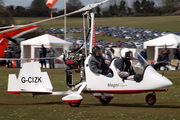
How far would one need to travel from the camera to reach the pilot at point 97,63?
859cm

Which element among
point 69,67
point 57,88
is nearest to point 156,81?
point 69,67

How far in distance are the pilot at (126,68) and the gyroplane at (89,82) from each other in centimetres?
9

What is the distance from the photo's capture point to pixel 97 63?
869cm

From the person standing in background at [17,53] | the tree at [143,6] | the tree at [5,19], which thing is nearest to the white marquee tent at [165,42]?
the person standing in background at [17,53]

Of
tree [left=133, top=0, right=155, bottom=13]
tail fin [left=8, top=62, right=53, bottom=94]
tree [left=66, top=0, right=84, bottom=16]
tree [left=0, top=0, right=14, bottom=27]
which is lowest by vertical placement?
tail fin [left=8, top=62, right=53, bottom=94]

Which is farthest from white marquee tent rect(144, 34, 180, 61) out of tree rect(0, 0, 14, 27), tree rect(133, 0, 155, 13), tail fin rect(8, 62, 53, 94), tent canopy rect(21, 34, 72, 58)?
tree rect(133, 0, 155, 13)

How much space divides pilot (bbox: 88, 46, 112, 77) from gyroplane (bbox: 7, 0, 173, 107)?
11cm

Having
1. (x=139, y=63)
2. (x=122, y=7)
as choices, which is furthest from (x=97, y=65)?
(x=122, y=7)

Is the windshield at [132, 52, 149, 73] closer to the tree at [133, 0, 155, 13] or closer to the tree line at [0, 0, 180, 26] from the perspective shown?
the tree line at [0, 0, 180, 26]

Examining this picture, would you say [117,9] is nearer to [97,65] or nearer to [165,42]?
[165,42]

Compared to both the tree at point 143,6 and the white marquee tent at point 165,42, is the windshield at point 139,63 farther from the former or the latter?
the tree at point 143,6

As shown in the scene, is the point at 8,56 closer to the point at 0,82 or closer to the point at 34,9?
the point at 0,82

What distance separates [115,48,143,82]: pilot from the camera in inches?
330

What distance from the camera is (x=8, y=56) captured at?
25.1 metres
